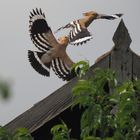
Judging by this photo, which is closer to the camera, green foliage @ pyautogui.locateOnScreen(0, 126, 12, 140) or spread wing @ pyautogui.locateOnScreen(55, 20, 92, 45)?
green foliage @ pyautogui.locateOnScreen(0, 126, 12, 140)

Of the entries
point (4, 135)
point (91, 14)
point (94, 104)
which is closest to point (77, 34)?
point (91, 14)

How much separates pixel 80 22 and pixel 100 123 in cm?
410

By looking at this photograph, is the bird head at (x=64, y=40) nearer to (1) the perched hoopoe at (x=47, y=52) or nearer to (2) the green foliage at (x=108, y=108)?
(1) the perched hoopoe at (x=47, y=52)

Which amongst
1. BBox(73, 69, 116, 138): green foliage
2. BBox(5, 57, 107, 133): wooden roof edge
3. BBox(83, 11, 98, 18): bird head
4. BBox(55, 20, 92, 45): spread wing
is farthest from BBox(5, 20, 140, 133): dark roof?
BBox(83, 11, 98, 18): bird head

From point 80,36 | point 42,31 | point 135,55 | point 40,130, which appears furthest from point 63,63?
point 135,55

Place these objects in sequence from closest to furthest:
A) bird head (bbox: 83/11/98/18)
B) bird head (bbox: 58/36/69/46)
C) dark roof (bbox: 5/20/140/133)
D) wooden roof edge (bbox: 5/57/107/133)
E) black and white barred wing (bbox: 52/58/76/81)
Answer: dark roof (bbox: 5/20/140/133) → wooden roof edge (bbox: 5/57/107/133) → black and white barred wing (bbox: 52/58/76/81) → bird head (bbox: 58/36/69/46) → bird head (bbox: 83/11/98/18)

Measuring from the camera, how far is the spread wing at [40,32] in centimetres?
693

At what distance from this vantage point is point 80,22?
6914 millimetres

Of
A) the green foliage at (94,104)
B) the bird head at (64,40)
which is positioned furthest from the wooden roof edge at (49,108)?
the green foliage at (94,104)

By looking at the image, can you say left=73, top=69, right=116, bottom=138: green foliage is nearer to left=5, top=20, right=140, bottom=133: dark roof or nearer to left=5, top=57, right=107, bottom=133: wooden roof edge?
left=5, top=20, right=140, bottom=133: dark roof

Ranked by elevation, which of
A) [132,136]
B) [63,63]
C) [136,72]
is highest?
[132,136]

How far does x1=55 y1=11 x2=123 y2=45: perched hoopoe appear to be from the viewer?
642 centimetres

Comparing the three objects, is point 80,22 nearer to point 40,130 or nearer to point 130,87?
point 40,130

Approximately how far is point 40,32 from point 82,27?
2.25ft
